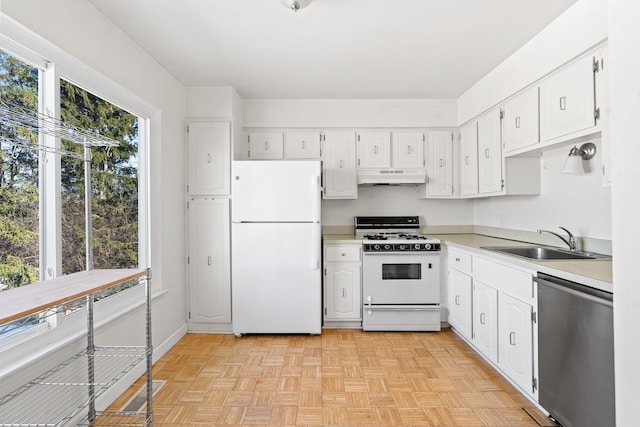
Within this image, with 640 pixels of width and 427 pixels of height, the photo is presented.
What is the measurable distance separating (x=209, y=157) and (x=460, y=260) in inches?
103

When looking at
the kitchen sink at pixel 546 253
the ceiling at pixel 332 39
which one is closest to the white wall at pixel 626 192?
the ceiling at pixel 332 39

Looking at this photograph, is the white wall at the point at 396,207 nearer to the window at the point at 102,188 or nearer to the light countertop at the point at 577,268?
the light countertop at the point at 577,268

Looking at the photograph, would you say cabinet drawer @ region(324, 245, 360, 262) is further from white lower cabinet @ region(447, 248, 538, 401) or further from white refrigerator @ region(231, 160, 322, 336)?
white lower cabinet @ region(447, 248, 538, 401)

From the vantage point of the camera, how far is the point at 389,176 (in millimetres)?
3799

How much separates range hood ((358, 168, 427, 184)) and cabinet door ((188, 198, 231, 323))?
1.58 metres

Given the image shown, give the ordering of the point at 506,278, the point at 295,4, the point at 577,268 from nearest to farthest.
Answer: the point at 577,268 < the point at 295,4 < the point at 506,278

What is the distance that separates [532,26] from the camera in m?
2.29

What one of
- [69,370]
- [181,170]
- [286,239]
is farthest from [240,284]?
[69,370]

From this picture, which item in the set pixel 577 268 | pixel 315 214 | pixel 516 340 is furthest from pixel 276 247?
pixel 577 268

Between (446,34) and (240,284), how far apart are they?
8.88 feet

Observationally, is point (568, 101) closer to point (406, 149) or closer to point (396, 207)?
point (406, 149)

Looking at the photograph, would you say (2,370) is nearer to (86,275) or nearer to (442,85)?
(86,275)

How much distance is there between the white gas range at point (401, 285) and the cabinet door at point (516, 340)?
0.98 meters

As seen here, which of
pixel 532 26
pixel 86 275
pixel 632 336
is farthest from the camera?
pixel 532 26
